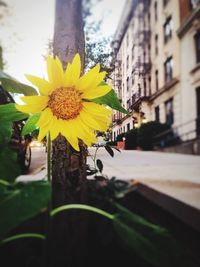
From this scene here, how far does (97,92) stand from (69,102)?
34mm

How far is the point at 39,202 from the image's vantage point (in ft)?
0.64

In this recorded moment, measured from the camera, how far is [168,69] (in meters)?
→ 0.51

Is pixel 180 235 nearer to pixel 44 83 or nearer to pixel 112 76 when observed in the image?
pixel 112 76

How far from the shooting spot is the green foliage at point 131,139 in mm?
513

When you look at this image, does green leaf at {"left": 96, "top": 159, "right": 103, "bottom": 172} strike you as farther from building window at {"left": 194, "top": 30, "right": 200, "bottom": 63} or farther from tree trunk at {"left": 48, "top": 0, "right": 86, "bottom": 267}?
building window at {"left": 194, "top": 30, "right": 200, "bottom": 63}

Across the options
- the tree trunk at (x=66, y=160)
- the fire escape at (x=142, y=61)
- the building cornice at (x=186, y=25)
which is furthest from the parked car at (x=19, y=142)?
the building cornice at (x=186, y=25)

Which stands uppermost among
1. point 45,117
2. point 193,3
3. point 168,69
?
point 193,3

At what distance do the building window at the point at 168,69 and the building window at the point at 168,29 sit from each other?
0.11ft

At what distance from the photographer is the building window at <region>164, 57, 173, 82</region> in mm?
501

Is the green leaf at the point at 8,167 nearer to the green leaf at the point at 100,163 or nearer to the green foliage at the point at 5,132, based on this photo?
the green foliage at the point at 5,132

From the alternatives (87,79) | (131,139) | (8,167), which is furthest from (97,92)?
(131,139)

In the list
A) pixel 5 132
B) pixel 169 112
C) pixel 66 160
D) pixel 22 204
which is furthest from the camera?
pixel 169 112

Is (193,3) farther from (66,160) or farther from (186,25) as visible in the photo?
(66,160)

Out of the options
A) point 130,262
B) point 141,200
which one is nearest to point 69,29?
point 130,262
